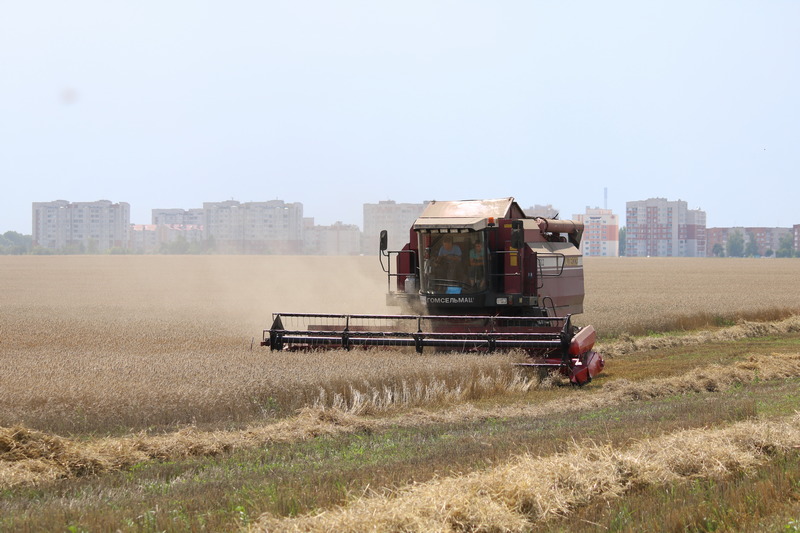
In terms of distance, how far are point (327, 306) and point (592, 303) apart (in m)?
10.6

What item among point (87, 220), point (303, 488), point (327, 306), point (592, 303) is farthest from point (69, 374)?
point (87, 220)

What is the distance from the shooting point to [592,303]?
1229 inches

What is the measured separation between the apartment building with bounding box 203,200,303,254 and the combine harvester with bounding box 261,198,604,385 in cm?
5314

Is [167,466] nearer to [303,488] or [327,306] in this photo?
[303,488]

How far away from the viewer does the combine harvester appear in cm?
1430

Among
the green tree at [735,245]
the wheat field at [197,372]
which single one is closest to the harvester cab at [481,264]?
the wheat field at [197,372]

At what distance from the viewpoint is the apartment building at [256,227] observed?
7325 cm

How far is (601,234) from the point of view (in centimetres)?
16412

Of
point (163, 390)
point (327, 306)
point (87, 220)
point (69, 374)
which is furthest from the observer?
point (87, 220)

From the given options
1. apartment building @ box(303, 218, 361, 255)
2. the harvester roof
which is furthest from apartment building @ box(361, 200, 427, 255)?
the harvester roof

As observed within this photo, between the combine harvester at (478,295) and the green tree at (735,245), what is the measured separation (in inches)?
6784

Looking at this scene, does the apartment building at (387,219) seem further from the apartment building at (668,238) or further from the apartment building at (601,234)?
the apartment building at (668,238)

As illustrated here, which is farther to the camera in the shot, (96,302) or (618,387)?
(96,302)

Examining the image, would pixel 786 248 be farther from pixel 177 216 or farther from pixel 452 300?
pixel 452 300
